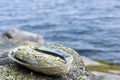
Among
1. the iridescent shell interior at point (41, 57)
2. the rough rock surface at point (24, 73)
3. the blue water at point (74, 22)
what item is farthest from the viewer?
the blue water at point (74, 22)

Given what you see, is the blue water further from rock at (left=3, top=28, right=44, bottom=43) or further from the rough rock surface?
the rough rock surface

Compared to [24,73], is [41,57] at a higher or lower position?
higher

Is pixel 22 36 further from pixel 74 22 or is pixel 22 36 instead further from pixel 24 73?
pixel 24 73

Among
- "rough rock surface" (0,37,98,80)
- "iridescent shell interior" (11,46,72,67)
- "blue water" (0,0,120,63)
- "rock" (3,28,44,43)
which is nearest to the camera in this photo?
"iridescent shell interior" (11,46,72,67)

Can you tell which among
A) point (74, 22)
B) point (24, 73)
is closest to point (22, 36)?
point (74, 22)

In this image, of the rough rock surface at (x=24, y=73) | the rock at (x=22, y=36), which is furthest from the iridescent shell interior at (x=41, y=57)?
the rock at (x=22, y=36)

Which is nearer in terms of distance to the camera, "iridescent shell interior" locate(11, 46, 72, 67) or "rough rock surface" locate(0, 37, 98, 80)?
"iridescent shell interior" locate(11, 46, 72, 67)

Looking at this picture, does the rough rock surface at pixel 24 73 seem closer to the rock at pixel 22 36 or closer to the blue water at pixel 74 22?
the rock at pixel 22 36

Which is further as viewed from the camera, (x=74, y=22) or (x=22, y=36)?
(x=74, y=22)

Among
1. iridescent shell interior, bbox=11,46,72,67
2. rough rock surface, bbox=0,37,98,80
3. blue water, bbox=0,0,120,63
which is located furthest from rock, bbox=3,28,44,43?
iridescent shell interior, bbox=11,46,72,67
